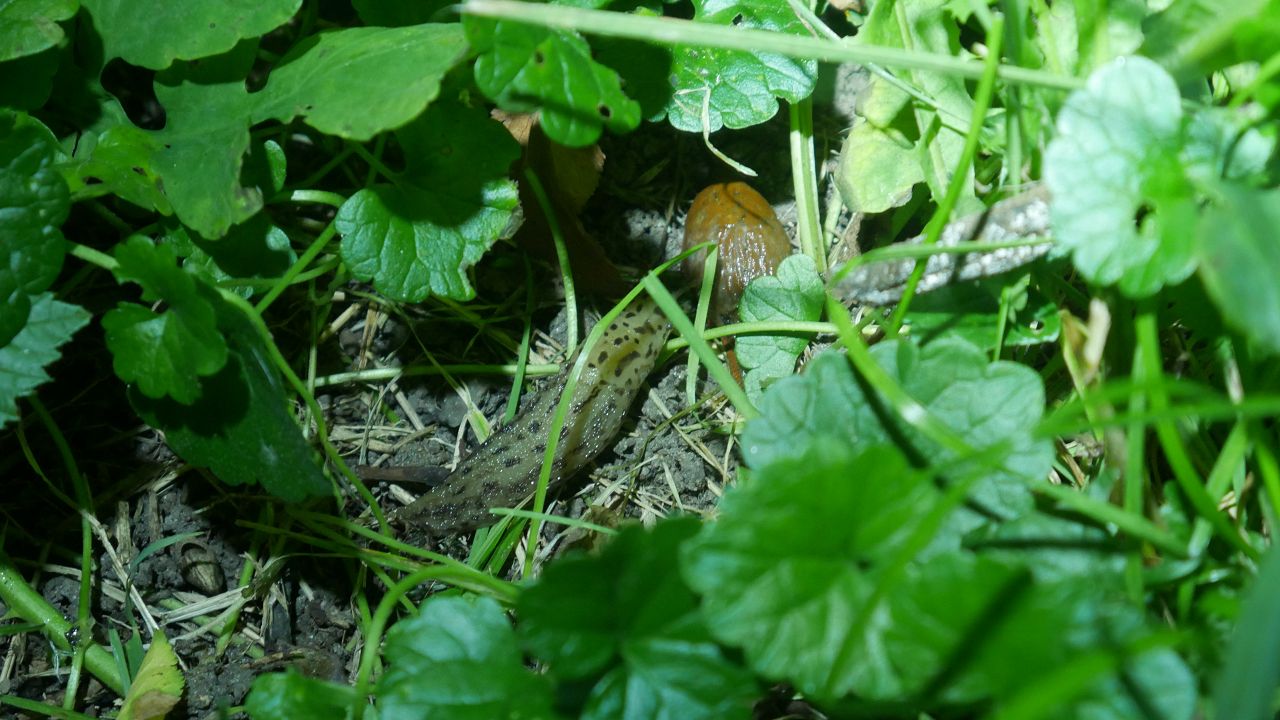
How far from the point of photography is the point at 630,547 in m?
1.83

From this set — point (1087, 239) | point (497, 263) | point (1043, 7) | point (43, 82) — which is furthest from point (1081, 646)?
point (43, 82)

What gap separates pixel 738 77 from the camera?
2.98 meters

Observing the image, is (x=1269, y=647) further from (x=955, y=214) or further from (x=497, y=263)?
(x=497, y=263)

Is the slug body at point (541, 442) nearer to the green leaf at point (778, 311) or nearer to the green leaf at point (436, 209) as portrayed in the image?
the green leaf at point (778, 311)

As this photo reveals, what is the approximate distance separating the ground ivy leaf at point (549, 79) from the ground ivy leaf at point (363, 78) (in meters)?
0.15

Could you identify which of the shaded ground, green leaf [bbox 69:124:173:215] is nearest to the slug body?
the shaded ground

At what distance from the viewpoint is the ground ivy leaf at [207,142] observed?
2.42 m

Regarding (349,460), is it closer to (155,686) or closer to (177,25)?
(155,686)

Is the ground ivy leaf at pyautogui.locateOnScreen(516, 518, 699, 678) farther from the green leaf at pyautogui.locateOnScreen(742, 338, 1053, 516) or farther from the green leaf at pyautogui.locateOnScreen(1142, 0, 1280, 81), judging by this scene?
the green leaf at pyautogui.locateOnScreen(1142, 0, 1280, 81)

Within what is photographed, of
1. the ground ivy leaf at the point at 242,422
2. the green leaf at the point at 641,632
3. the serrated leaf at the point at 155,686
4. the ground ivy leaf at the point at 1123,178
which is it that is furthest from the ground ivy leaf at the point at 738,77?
the serrated leaf at the point at 155,686

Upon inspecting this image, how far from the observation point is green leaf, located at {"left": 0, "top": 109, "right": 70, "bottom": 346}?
7.82 ft

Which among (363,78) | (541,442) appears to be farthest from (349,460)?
(363,78)

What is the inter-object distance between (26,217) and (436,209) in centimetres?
110

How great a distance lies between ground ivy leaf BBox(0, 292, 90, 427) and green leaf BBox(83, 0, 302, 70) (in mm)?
779
